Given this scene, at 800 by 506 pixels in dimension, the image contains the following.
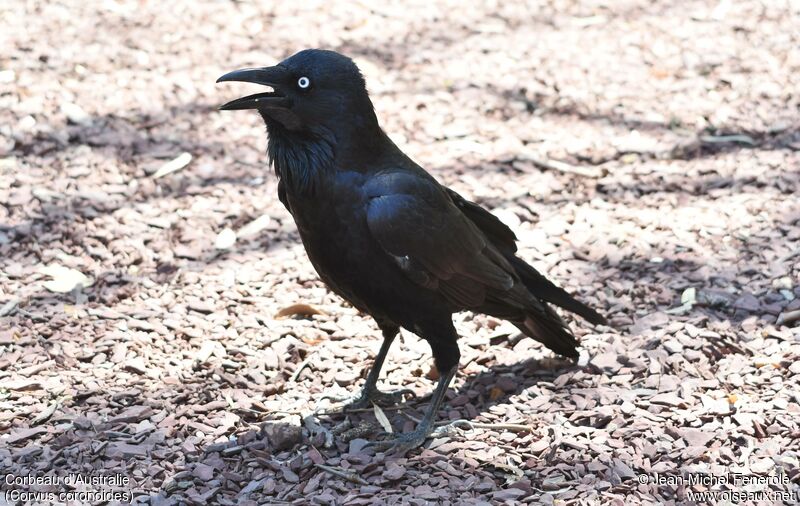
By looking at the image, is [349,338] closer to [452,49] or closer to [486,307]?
[486,307]

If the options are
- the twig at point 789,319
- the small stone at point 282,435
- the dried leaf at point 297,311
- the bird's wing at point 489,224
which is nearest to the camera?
the small stone at point 282,435

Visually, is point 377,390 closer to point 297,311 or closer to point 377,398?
point 377,398

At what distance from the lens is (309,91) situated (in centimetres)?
413

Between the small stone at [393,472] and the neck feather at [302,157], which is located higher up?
the neck feather at [302,157]

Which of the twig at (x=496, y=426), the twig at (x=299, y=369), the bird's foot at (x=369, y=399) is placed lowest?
the bird's foot at (x=369, y=399)

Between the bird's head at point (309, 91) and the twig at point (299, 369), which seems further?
the twig at point (299, 369)

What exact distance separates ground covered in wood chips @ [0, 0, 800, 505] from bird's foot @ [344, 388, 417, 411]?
0.07 metres

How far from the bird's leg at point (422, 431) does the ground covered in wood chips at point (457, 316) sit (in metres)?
0.07

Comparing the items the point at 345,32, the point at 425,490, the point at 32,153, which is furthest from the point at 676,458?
the point at 345,32

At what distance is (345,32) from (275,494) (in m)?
5.39

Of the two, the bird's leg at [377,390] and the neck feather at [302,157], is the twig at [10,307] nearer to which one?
the neck feather at [302,157]

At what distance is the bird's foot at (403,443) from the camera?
13.7 ft

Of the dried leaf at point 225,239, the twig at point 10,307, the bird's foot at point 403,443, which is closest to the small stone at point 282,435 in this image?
the bird's foot at point 403,443

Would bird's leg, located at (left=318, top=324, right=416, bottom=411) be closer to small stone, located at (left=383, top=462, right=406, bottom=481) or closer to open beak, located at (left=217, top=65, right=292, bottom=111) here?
small stone, located at (left=383, top=462, right=406, bottom=481)
